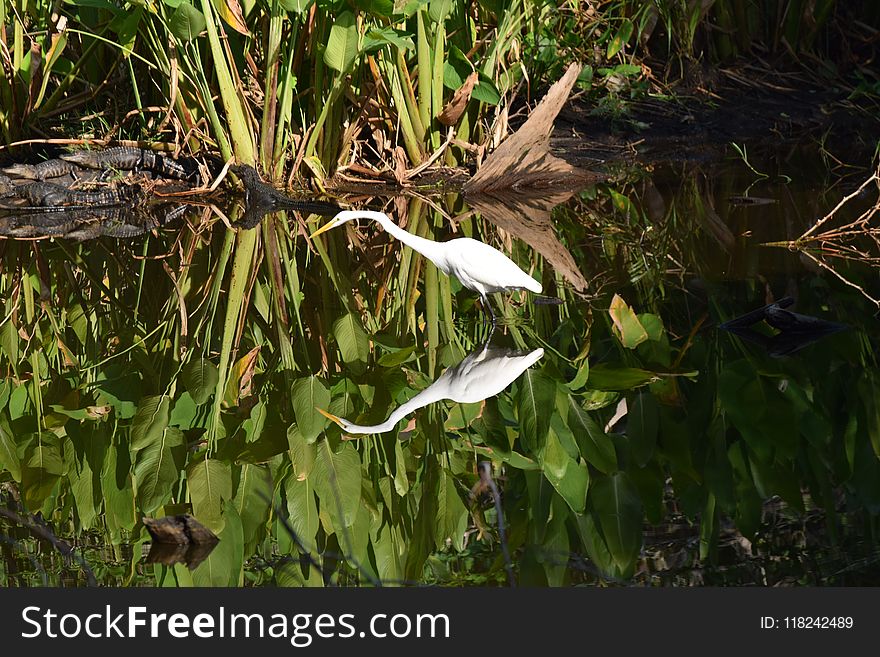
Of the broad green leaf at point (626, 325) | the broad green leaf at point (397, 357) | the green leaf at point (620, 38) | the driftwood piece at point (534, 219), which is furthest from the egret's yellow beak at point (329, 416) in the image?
the green leaf at point (620, 38)

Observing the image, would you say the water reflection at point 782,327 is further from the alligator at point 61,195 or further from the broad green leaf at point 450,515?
the alligator at point 61,195

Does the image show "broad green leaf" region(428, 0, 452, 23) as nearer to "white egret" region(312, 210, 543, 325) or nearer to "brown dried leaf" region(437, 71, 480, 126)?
"brown dried leaf" region(437, 71, 480, 126)

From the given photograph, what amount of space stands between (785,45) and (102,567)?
8.66 m

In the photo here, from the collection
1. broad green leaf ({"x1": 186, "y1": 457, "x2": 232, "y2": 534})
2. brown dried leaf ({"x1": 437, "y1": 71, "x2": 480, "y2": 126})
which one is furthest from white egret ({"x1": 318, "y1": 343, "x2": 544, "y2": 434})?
brown dried leaf ({"x1": 437, "y1": 71, "x2": 480, "y2": 126})

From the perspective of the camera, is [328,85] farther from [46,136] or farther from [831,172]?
[831,172]

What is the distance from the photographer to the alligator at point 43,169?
636cm

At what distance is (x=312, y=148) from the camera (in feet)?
21.0

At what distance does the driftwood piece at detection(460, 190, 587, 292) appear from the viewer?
4508mm

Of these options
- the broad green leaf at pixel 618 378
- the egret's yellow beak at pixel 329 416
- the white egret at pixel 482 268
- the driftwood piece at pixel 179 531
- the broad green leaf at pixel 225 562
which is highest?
the white egret at pixel 482 268

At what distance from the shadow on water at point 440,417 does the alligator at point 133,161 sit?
1.71 metres

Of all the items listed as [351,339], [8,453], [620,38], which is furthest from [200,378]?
[620,38]

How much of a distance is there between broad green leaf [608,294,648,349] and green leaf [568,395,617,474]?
1.78 feet

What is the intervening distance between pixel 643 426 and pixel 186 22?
381 cm

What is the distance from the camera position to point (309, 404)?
9.52 feet
